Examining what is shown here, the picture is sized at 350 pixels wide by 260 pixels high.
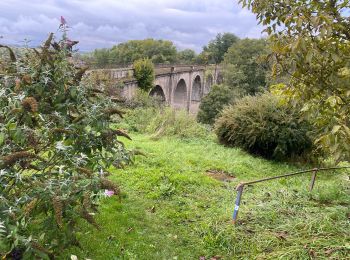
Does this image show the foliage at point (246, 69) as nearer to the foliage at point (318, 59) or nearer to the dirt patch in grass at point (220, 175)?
the dirt patch in grass at point (220, 175)

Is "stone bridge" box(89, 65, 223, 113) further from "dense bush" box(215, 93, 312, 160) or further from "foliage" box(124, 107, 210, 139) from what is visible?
"dense bush" box(215, 93, 312, 160)

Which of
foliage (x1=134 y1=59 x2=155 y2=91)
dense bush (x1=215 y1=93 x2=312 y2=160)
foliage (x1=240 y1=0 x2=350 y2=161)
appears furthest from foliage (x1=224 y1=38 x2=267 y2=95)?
foliage (x1=240 y1=0 x2=350 y2=161)

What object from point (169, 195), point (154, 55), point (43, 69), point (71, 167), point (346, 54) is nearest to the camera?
point (71, 167)

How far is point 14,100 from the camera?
8.26 ft

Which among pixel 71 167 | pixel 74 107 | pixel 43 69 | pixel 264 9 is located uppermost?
pixel 264 9

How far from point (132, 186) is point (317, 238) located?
2849mm

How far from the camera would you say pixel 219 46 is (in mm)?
68000

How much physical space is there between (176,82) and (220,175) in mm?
28716

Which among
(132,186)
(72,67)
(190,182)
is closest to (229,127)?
(190,182)

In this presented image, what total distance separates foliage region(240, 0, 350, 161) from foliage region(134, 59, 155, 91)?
19608 millimetres

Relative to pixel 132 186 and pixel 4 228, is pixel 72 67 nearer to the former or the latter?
pixel 4 228

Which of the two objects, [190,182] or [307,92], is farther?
[190,182]

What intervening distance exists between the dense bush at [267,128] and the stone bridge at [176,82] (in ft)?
24.9

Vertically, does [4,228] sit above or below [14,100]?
below
